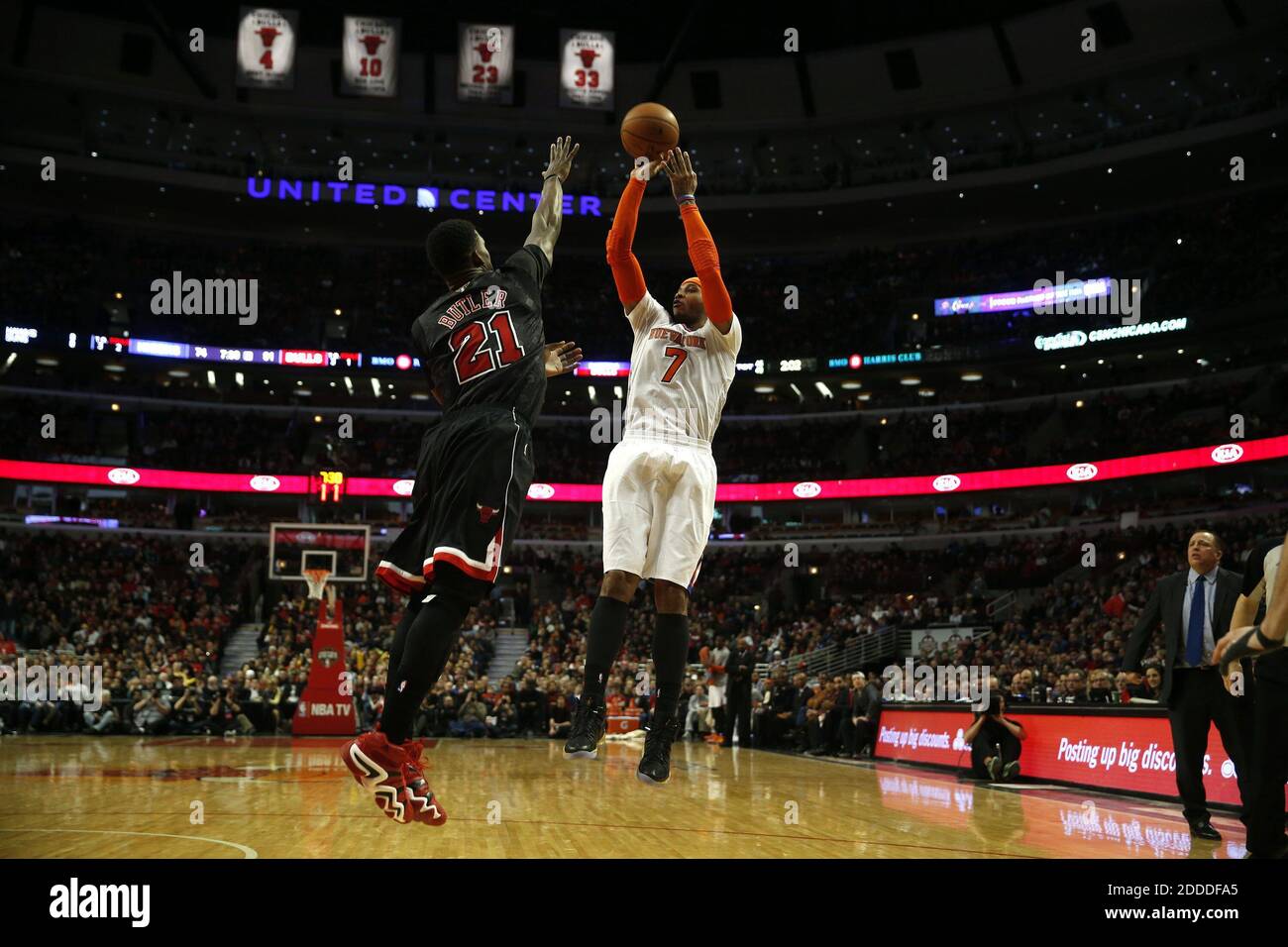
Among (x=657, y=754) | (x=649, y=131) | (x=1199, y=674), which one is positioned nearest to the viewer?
(x=657, y=754)

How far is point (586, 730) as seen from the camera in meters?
5.17

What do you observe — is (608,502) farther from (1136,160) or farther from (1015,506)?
(1015,506)

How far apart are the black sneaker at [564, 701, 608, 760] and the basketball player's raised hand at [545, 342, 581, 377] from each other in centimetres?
162

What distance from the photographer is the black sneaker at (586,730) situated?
506 centimetres

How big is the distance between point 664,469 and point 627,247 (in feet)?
3.94

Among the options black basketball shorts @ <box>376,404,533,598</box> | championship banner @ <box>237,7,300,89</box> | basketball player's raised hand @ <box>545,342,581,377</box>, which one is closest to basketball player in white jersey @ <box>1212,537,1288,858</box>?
basketball player's raised hand @ <box>545,342,581,377</box>

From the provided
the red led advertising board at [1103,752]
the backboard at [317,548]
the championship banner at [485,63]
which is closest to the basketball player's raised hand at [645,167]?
the red led advertising board at [1103,752]

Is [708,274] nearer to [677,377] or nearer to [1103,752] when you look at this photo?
[677,377]

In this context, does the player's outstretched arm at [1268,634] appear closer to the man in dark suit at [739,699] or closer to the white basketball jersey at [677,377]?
the white basketball jersey at [677,377]

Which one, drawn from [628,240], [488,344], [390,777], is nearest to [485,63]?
[628,240]

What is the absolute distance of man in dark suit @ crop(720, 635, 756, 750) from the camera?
2338cm

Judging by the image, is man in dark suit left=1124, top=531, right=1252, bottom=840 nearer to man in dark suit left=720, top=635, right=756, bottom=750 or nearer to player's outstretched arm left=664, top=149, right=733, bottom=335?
player's outstretched arm left=664, top=149, right=733, bottom=335

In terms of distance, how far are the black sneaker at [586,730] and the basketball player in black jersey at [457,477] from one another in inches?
26.3
